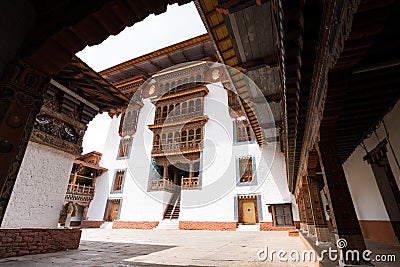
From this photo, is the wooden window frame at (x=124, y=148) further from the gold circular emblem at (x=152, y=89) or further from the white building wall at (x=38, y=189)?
the white building wall at (x=38, y=189)

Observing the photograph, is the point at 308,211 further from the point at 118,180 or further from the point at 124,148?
the point at 124,148

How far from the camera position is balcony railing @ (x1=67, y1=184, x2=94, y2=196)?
16.9 m

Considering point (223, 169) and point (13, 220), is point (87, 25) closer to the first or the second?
point (13, 220)

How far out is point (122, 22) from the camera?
1911 millimetres

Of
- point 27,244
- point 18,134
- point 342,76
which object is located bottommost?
point 27,244

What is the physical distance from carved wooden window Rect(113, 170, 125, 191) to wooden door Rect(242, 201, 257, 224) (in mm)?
10787

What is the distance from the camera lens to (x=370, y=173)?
18.2ft

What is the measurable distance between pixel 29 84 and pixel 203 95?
684 inches

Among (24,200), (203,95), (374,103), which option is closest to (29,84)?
(24,200)

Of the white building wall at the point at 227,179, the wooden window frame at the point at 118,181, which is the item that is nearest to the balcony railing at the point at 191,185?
the white building wall at the point at 227,179

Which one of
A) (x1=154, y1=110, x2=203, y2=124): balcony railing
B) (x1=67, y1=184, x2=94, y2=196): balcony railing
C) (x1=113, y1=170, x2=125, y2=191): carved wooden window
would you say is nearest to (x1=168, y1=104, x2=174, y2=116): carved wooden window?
(x1=154, y1=110, x2=203, y2=124): balcony railing

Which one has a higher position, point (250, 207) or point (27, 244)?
point (250, 207)

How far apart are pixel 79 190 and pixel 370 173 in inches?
764

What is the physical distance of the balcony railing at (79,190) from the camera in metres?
16.9
